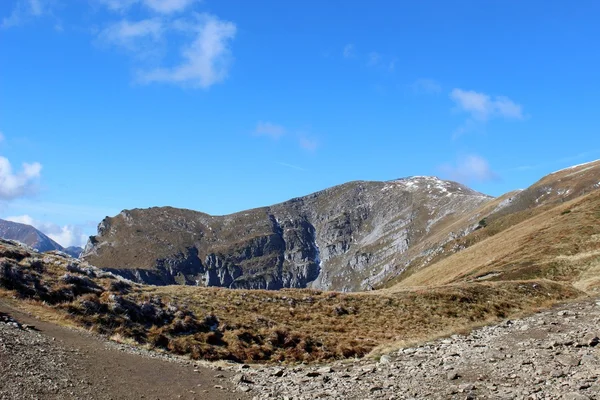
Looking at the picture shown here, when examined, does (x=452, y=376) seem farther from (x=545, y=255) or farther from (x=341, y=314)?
(x=545, y=255)

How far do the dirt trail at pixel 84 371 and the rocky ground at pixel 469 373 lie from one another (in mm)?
2494

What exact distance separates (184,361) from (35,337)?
25.4 feet

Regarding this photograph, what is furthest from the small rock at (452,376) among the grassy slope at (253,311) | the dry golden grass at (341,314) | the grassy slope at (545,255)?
the grassy slope at (545,255)

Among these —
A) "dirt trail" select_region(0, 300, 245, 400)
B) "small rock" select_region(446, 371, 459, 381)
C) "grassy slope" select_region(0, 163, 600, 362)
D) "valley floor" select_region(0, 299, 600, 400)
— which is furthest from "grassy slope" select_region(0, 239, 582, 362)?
"small rock" select_region(446, 371, 459, 381)

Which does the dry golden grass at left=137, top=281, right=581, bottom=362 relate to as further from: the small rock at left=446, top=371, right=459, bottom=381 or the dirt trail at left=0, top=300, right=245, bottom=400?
the small rock at left=446, top=371, right=459, bottom=381

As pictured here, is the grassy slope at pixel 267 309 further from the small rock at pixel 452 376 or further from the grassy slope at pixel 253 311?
the small rock at pixel 452 376

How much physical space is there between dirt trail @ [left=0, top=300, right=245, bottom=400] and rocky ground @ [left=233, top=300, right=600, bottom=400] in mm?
2494

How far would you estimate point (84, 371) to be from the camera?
1889 cm

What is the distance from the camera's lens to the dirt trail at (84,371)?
54.8 ft

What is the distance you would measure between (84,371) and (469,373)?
16.5m

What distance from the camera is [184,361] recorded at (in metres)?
25.8

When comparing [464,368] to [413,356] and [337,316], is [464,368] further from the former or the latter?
[337,316]

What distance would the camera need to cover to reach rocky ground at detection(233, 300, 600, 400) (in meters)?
17.9

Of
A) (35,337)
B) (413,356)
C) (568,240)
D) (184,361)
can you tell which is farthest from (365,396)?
(568,240)
